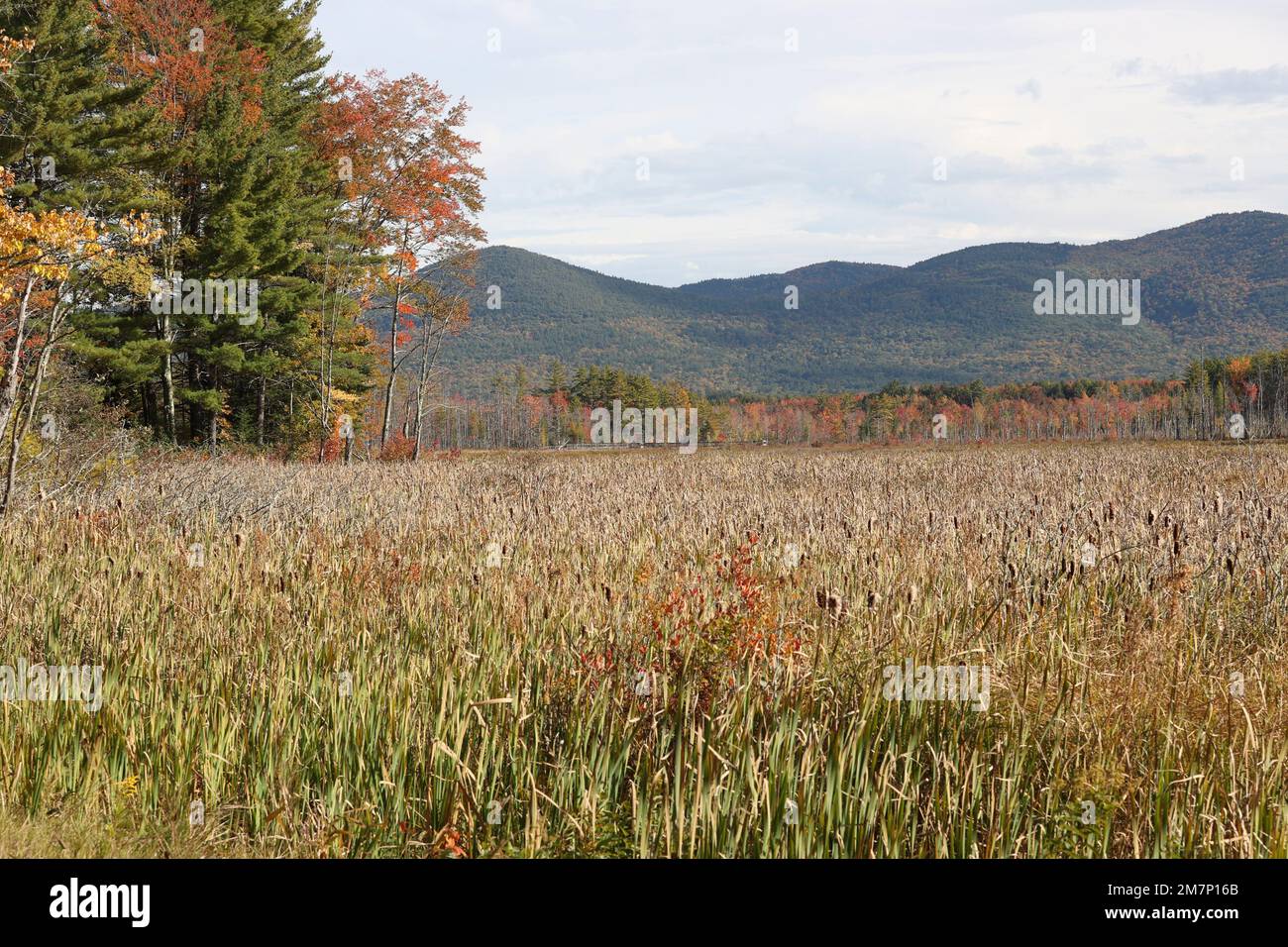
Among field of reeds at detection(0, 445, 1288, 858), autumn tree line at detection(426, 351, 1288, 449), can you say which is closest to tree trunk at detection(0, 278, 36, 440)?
field of reeds at detection(0, 445, 1288, 858)

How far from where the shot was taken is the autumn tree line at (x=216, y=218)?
22.4m

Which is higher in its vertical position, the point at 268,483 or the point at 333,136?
the point at 333,136

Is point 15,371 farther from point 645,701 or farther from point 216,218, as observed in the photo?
point 216,218

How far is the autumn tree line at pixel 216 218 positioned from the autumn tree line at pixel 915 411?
191 feet

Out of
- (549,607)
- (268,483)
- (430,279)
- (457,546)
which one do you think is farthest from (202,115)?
(549,607)

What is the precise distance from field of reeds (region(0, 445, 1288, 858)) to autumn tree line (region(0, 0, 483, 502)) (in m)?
10.6

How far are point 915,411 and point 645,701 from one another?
14286 centimetres

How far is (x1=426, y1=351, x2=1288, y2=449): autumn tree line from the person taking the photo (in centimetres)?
9900

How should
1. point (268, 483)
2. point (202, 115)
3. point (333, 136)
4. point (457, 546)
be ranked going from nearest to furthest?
point (457, 546) → point (268, 483) → point (202, 115) → point (333, 136)

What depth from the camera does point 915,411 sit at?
14088 centimetres

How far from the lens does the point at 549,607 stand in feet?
18.2

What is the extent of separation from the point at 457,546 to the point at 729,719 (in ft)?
17.0

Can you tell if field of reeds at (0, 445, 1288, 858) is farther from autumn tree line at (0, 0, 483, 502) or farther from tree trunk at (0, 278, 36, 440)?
autumn tree line at (0, 0, 483, 502)

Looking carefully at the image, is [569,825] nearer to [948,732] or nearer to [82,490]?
[948,732]
